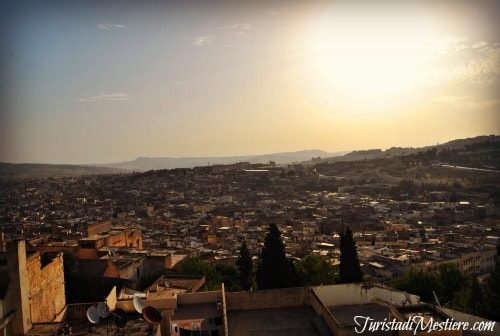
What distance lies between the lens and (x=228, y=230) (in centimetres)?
2945

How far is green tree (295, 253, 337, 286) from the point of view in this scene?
11867 millimetres

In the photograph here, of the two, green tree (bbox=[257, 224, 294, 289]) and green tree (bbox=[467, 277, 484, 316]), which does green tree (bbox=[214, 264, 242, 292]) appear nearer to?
green tree (bbox=[257, 224, 294, 289])

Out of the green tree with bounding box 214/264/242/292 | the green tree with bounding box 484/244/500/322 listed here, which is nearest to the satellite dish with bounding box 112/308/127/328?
the green tree with bounding box 214/264/242/292

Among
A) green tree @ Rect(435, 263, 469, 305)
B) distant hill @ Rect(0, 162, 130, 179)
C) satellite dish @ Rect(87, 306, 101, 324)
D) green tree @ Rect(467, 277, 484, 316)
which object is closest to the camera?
satellite dish @ Rect(87, 306, 101, 324)

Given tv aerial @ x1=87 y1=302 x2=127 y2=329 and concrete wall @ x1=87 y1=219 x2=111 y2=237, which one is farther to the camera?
concrete wall @ x1=87 y1=219 x2=111 y2=237

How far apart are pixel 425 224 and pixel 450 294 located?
2058 centimetres

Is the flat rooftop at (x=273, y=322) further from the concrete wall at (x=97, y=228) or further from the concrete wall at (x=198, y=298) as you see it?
the concrete wall at (x=97, y=228)

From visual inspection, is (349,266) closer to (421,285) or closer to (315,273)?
(315,273)

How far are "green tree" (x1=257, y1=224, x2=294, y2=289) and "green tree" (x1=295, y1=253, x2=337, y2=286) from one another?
0.60 metres

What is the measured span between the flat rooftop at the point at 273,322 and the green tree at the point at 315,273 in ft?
12.7

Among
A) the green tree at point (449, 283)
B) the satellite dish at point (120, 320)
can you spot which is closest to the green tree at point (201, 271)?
the green tree at point (449, 283)

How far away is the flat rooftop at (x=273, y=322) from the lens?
712 centimetres

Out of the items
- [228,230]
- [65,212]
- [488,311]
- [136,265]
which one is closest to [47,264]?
[136,265]

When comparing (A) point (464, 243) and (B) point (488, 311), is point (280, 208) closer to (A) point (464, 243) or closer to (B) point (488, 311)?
(A) point (464, 243)
